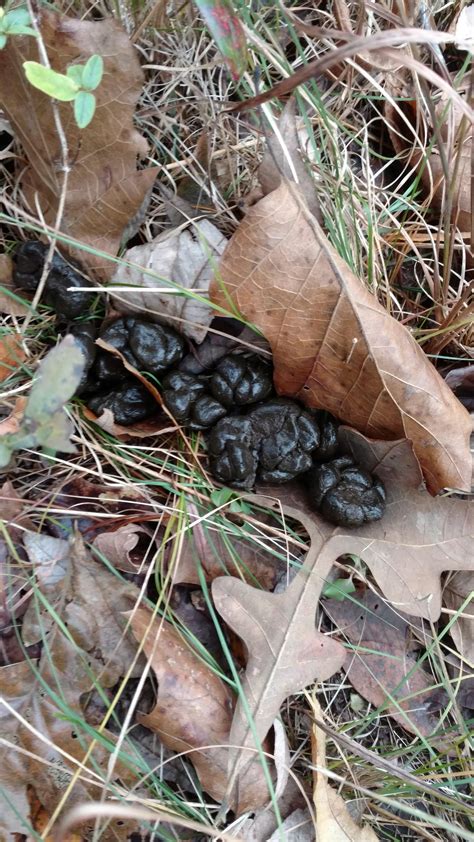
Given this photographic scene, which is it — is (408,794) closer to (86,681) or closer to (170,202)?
(86,681)

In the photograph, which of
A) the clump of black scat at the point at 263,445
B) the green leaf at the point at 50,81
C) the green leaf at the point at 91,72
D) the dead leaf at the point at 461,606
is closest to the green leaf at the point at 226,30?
the green leaf at the point at 91,72

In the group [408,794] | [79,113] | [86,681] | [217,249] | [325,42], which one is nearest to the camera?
[79,113]

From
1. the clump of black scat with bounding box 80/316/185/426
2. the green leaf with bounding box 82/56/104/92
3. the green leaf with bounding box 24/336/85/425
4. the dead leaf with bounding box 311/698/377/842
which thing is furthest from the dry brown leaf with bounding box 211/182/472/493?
the dead leaf with bounding box 311/698/377/842

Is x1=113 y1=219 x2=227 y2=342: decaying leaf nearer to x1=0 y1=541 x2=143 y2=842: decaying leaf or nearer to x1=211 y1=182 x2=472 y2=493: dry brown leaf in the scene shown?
x1=211 y1=182 x2=472 y2=493: dry brown leaf

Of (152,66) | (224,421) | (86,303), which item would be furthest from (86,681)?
(152,66)

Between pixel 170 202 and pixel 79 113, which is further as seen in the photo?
pixel 170 202
